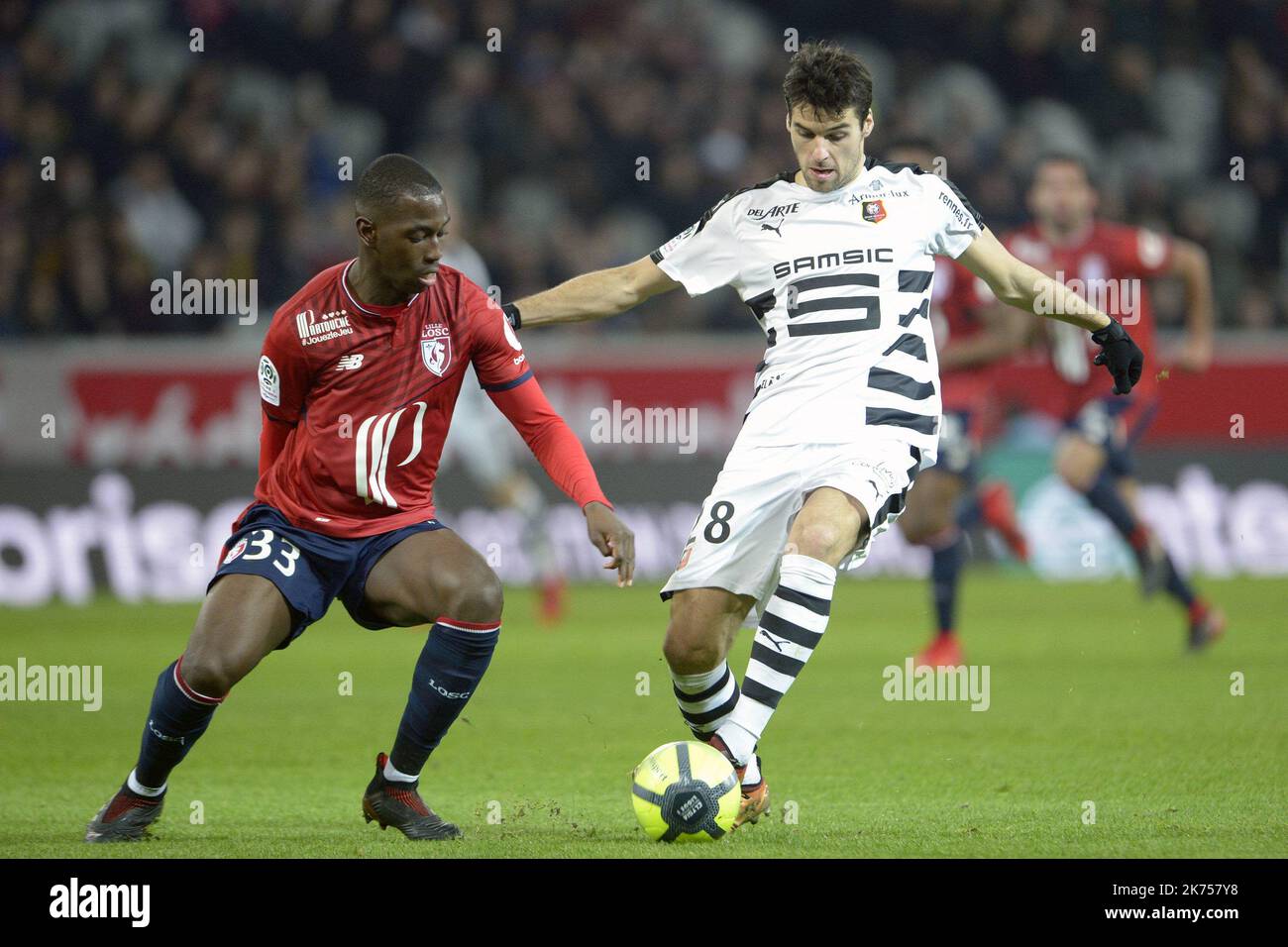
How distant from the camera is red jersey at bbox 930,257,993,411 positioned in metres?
10.1

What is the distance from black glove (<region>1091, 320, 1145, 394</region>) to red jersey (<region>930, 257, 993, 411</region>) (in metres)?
3.95

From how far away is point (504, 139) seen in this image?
55.6 feet

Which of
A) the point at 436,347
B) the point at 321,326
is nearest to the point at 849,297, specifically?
the point at 436,347

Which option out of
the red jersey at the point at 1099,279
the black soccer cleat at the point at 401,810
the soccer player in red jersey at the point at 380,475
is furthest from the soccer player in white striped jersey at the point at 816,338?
the red jersey at the point at 1099,279

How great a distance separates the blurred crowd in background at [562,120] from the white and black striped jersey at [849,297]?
10.2 metres

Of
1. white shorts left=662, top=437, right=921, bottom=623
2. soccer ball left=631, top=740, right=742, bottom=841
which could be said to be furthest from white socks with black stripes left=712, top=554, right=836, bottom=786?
white shorts left=662, top=437, right=921, bottom=623

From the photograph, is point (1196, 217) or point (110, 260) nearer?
point (110, 260)

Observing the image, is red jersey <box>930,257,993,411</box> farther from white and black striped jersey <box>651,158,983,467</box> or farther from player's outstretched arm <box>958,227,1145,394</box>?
white and black striped jersey <box>651,158,983,467</box>

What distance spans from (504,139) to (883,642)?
25.3ft

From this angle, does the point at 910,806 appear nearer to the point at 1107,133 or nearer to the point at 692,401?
the point at 692,401

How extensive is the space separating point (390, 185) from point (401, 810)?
1773 millimetres

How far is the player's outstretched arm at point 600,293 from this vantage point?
591cm

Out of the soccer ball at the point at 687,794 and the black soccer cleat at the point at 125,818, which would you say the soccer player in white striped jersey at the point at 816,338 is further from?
the black soccer cleat at the point at 125,818
